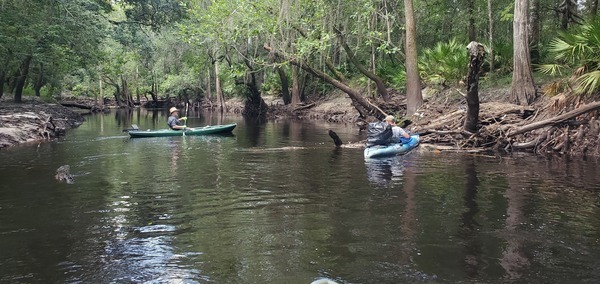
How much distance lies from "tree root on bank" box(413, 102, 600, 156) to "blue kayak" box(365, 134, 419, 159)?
1792mm

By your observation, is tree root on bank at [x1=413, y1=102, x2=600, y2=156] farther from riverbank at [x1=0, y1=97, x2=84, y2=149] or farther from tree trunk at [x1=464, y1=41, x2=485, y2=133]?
riverbank at [x1=0, y1=97, x2=84, y2=149]

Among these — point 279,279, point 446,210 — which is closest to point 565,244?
point 446,210

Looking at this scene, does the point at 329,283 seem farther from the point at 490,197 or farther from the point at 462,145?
the point at 462,145

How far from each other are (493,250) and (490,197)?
3122mm

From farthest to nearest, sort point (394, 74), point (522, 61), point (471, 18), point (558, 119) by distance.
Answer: point (394, 74), point (471, 18), point (522, 61), point (558, 119)

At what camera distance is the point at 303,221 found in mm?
7602

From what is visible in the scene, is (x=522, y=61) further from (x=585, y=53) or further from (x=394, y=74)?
(x=394, y=74)

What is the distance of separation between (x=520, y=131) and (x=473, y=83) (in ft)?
7.31

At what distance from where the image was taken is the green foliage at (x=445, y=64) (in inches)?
813

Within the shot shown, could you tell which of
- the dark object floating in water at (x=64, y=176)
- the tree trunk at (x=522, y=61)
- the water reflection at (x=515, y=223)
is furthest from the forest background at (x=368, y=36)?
the dark object floating in water at (x=64, y=176)

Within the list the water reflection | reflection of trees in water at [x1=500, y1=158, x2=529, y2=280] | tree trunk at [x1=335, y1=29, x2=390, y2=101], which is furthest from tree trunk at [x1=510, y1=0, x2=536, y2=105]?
tree trunk at [x1=335, y1=29, x2=390, y2=101]

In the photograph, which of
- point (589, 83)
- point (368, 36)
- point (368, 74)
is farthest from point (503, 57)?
point (589, 83)

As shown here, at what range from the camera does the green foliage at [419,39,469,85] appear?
813 inches

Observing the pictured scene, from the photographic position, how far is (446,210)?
8.18 m
